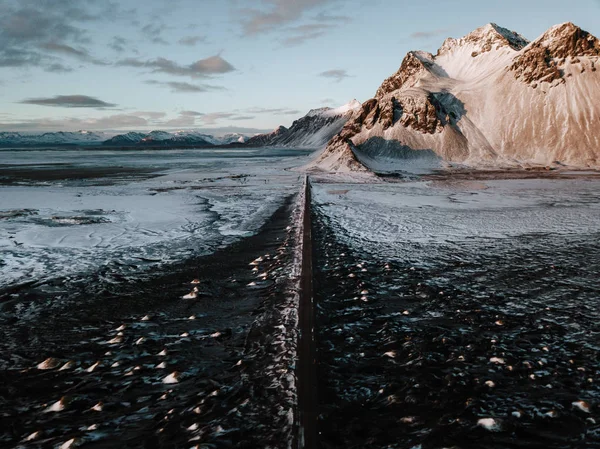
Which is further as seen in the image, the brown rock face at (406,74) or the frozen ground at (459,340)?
the brown rock face at (406,74)

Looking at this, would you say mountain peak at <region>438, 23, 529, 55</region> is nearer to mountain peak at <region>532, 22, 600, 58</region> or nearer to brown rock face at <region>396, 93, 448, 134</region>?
mountain peak at <region>532, 22, 600, 58</region>

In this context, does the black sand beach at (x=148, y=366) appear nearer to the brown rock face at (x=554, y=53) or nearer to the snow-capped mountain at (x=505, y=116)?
the snow-capped mountain at (x=505, y=116)

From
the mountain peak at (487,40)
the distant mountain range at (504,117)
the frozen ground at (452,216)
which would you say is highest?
the mountain peak at (487,40)

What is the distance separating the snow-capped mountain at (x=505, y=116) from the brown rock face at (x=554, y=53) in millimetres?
164

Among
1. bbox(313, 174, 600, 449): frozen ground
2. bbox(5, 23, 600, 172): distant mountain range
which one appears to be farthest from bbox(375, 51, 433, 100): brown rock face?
bbox(313, 174, 600, 449): frozen ground

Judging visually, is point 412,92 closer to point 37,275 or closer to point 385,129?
point 385,129

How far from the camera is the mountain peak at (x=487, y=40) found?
10019 cm

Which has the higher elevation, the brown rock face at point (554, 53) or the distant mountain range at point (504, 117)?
the brown rock face at point (554, 53)

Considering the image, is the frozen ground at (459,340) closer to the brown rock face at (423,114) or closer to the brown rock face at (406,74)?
the brown rock face at (423,114)

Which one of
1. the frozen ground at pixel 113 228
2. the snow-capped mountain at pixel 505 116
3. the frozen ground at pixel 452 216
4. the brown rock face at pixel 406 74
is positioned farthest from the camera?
the brown rock face at pixel 406 74

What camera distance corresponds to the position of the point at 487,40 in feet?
337

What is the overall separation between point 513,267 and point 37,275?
10941mm

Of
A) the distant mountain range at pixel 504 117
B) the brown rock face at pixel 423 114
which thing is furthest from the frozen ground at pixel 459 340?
the brown rock face at pixel 423 114

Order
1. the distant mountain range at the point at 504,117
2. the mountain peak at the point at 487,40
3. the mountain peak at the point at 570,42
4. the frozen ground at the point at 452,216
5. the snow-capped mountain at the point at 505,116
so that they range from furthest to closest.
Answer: the mountain peak at the point at 487,40
the mountain peak at the point at 570,42
the snow-capped mountain at the point at 505,116
the distant mountain range at the point at 504,117
the frozen ground at the point at 452,216
